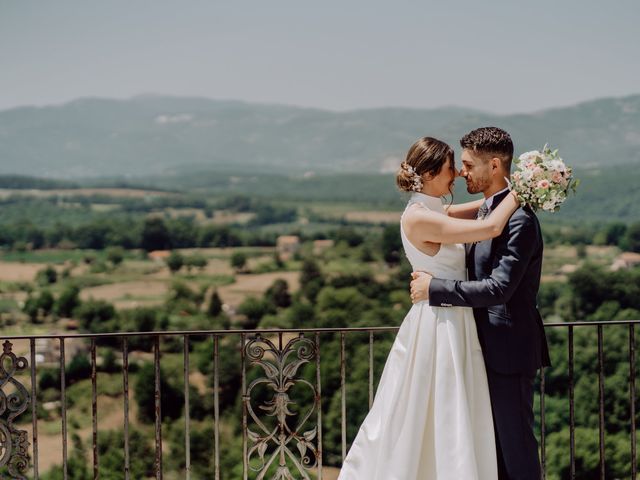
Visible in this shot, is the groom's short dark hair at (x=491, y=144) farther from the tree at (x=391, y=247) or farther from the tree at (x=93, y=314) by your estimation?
the tree at (x=391, y=247)

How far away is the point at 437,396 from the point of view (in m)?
3.08

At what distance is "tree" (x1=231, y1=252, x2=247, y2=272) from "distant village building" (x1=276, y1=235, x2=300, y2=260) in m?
4.12

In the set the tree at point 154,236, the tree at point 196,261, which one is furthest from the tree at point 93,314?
the tree at point 154,236

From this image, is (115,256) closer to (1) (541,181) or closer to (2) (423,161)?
(2) (423,161)

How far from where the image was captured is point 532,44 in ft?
598

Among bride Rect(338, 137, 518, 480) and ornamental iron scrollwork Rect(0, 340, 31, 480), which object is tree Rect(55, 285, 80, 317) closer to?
ornamental iron scrollwork Rect(0, 340, 31, 480)

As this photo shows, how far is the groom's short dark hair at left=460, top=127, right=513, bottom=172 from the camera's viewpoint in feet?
9.82

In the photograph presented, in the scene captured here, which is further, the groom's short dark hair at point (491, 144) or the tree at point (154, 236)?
the tree at point (154, 236)

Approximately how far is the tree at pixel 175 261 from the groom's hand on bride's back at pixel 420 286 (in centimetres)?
9798

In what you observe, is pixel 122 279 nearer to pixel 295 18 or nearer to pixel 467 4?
pixel 295 18

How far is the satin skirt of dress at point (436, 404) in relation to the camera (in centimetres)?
306

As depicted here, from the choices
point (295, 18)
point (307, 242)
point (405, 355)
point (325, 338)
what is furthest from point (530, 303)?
point (295, 18)

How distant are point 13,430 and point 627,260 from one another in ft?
258

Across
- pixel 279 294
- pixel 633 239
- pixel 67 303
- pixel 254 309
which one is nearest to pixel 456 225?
pixel 254 309
